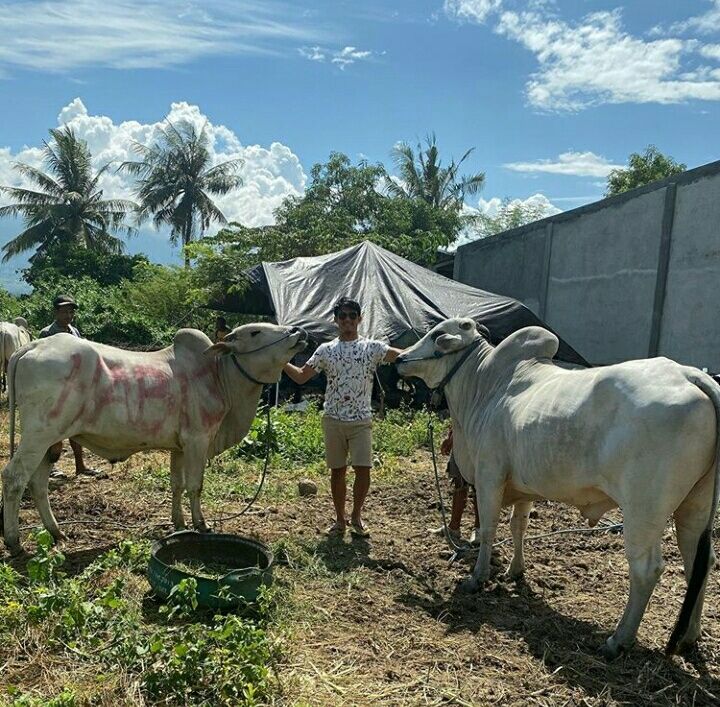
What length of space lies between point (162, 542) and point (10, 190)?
113 ft

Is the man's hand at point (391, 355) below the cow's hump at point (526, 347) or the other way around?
below

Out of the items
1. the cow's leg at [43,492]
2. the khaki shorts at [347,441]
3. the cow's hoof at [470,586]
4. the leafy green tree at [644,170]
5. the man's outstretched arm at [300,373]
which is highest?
the leafy green tree at [644,170]

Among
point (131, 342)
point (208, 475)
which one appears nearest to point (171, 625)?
point (208, 475)

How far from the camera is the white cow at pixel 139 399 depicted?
15.2 ft

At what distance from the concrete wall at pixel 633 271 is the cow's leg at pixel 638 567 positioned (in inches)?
310

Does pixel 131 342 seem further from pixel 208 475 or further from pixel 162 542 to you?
pixel 162 542

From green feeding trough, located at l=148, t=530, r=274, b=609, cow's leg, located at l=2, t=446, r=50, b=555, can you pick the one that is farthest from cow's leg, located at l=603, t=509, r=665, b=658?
cow's leg, located at l=2, t=446, r=50, b=555

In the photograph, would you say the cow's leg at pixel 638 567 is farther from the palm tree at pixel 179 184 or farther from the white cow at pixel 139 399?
the palm tree at pixel 179 184

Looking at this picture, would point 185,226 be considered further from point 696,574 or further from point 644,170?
point 696,574

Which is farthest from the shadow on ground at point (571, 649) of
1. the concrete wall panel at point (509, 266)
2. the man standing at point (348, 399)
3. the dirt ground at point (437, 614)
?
the concrete wall panel at point (509, 266)

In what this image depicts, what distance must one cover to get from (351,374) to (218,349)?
104cm

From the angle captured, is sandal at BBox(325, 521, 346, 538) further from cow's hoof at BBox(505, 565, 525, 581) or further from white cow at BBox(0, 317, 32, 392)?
white cow at BBox(0, 317, 32, 392)

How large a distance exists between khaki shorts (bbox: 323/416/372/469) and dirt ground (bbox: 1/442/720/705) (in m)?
0.61

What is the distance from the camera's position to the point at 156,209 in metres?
34.8
